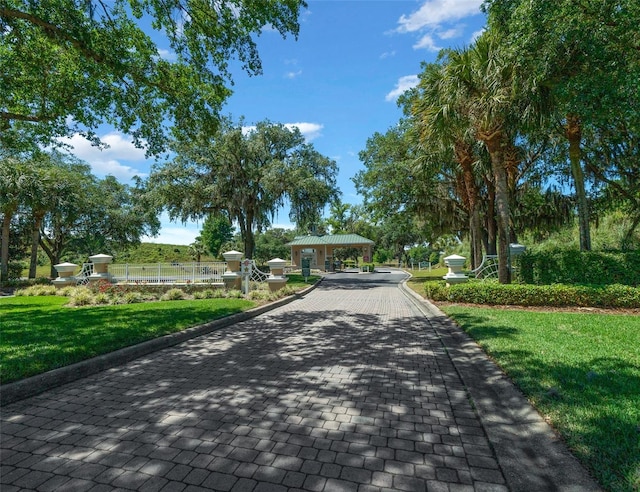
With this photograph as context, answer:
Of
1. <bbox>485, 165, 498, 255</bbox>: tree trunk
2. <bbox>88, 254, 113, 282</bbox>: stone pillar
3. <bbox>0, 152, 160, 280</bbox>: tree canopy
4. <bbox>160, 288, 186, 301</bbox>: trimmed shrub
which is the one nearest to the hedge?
<bbox>485, 165, 498, 255</bbox>: tree trunk

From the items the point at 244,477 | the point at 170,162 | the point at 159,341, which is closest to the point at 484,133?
the point at 159,341

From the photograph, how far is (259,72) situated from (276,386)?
9.28m

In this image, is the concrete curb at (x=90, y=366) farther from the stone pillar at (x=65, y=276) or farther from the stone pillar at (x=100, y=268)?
the stone pillar at (x=65, y=276)

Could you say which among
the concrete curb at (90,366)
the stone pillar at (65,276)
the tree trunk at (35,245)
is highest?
the tree trunk at (35,245)

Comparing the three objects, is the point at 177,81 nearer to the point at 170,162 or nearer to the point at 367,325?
the point at 367,325

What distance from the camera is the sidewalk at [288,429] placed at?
2.38 m

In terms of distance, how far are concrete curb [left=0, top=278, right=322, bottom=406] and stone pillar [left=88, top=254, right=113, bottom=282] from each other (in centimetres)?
1083

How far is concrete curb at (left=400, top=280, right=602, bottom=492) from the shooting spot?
2.26 metres

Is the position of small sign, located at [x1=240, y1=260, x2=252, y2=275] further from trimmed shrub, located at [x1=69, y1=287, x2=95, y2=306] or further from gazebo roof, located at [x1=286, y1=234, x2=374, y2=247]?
gazebo roof, located at [x1=286, y1=234, x2=374, y2=247]

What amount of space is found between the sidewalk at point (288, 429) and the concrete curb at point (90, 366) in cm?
15

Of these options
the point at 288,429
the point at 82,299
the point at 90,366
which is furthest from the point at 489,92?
the point at 82,299

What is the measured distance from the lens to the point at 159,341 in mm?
5980

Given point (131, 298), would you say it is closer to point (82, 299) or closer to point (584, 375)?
point (82, 299)

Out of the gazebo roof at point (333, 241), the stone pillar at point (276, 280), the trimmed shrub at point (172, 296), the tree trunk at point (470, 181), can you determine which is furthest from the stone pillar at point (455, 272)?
the gazebo roof at point (333, 241)
